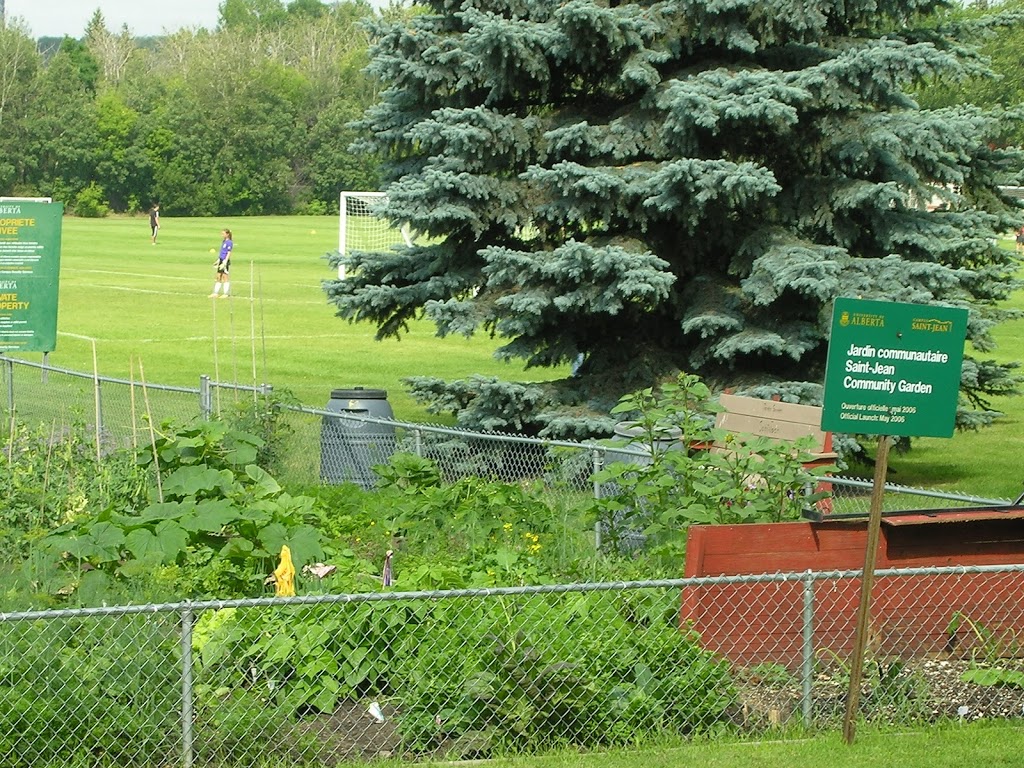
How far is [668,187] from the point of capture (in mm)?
11875

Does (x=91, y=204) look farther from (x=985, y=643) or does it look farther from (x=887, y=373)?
(x=887, y=373)

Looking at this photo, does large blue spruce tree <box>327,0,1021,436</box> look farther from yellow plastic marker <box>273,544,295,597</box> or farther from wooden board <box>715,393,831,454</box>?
yellow plastic marker <box>273,544,295,597</box>

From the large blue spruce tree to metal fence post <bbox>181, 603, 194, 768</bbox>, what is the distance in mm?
6883

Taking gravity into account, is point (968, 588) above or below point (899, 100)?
below

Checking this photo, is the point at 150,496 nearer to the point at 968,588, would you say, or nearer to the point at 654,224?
the point at 968,588

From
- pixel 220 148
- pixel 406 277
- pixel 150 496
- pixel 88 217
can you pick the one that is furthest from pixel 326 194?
pixel 150 496

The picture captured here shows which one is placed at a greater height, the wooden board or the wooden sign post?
the wooden sign post

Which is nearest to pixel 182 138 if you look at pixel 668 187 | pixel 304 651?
pixel 668 187

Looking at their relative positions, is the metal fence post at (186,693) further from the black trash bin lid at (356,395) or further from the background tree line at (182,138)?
the background tree line at (182,138)

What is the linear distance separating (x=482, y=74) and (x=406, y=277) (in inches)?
84.9

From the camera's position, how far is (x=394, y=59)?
13148mm

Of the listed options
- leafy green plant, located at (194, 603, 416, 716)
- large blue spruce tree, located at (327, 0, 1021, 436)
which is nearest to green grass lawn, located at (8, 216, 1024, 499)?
large blue spruce tree, located at (327, 0, 1021, 436)

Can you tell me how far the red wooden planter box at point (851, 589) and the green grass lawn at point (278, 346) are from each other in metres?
2.27

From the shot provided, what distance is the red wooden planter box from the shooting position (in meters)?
6.49
